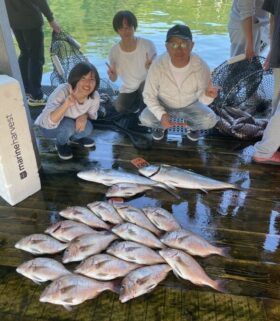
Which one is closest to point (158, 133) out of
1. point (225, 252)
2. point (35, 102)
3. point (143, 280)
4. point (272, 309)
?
point (225, 252)

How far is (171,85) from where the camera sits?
344 cm

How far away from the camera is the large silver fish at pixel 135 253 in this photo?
2.12 m

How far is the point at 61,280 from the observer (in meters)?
1.95

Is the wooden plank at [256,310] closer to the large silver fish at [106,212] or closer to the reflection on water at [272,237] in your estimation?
the reflection on water at [272,237]

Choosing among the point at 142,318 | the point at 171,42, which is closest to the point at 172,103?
the point at 171,42

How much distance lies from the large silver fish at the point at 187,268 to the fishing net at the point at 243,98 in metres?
1.86

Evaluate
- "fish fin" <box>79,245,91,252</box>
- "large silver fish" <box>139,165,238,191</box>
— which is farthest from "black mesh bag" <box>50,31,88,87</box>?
"fish fin" <box>79,245,91,252</box>

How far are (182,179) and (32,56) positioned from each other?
9.09ft

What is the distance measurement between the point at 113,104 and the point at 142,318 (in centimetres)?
290

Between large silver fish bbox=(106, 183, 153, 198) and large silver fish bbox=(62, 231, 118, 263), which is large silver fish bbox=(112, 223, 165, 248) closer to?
large silver fish bbox=(62, 231, 118, 263)

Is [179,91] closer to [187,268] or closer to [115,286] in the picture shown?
[187,268]

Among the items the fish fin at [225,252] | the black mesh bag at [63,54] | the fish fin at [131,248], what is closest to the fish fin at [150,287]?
the fish fin at [131,248]

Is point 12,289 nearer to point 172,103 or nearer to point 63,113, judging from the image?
point 63,113

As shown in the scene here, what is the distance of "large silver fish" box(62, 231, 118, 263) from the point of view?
7.05 feet
